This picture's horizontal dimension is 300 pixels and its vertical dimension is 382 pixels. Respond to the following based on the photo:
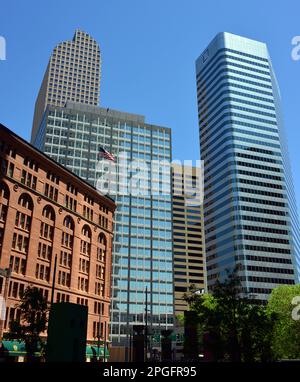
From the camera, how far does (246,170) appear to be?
496ft

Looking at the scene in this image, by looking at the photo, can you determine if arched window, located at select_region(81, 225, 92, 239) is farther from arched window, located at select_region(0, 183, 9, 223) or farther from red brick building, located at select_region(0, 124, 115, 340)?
arched window, located at select_region(0, 183, 9, 223)

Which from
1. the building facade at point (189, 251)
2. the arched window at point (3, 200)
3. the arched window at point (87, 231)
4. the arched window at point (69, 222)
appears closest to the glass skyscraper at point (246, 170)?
the building facade at point (189, 251)

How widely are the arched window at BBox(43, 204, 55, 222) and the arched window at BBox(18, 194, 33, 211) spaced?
3.70 m

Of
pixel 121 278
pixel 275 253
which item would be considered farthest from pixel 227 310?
pixel 275 253

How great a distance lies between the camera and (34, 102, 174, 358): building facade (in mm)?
127000

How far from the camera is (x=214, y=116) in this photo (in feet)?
545

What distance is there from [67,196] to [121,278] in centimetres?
5949

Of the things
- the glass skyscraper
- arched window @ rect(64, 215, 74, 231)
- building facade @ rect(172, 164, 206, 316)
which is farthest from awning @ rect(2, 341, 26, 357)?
building facade @ rect(172, 164, 206, 316)

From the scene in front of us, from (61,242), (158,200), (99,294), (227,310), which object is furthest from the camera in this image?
(158,200)

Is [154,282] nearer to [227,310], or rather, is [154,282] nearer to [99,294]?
[99,294]

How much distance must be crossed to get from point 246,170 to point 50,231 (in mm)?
99569

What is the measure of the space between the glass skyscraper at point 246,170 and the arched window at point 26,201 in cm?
8683

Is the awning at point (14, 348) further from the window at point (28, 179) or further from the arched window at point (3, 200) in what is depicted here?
the window at point (28, 179)

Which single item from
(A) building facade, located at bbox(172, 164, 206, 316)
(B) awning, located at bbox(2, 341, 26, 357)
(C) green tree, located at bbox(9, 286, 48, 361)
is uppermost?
(A) building facade, located at bbox(172, 164, 206, 316)
